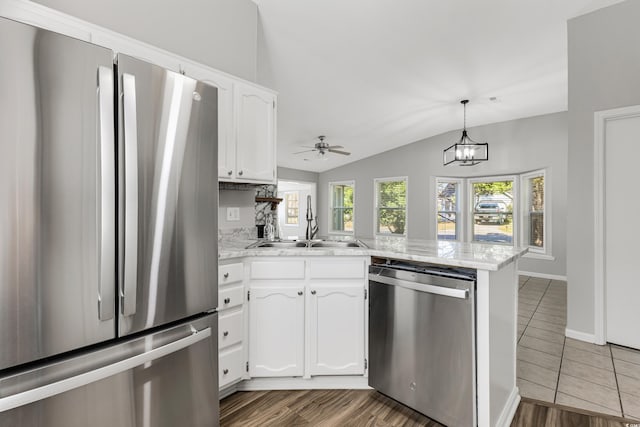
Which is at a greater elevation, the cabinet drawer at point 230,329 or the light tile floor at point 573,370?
the cabinet drawer at point 230,329

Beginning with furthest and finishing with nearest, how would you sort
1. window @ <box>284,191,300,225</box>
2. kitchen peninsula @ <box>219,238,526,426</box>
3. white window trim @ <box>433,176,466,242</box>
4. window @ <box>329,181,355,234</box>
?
window @ <box>284,191,300,225</box> < window @ <box>329,181,355,234</box> < white window trim @ <box>433,176,466,242</box> < kitchen peninsula @ <box>219,238,526,426</box>

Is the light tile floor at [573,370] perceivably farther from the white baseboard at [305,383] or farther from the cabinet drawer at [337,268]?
the cabinet drawer at [337,268]

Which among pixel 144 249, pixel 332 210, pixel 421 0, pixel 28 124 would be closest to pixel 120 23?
pixel 28 124

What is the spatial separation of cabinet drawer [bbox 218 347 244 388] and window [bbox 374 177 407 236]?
5.92 metres

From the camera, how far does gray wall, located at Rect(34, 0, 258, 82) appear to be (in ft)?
6.20

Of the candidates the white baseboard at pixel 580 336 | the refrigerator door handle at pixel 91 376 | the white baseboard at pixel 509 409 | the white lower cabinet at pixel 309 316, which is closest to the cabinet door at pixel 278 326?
the white lower cabinet at pixel 309 316

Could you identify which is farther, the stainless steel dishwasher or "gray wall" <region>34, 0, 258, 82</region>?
"gray wall" <region>34, 0, 258, 82</region>

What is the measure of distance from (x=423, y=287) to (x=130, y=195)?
1445 millimetres

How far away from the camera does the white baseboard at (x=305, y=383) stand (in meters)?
2.04

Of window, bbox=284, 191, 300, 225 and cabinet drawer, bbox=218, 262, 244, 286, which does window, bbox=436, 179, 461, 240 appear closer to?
window, bbox=284, 191, 300, 225

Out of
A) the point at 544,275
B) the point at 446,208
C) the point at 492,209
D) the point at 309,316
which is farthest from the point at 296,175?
the point at 309,316

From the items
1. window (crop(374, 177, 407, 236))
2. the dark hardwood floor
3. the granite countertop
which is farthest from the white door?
window (crop(374, 177, 407, 236))

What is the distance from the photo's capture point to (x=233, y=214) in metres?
2.64

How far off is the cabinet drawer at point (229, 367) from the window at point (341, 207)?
6.57m
